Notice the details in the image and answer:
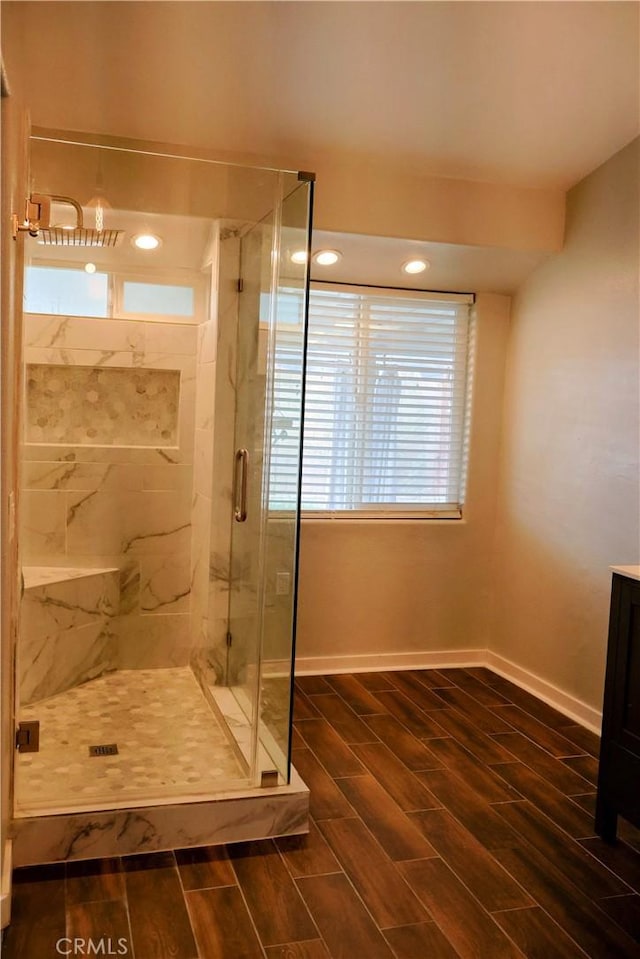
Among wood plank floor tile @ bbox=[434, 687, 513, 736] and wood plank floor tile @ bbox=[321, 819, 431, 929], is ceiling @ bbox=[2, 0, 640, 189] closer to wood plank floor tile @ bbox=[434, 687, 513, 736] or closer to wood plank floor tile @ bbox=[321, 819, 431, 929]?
wood plank floor tile @ bbox=[434, 687, 513, 736]

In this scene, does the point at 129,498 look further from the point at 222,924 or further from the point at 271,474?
the point at 222,924

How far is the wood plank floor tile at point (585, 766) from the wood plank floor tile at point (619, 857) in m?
0.44

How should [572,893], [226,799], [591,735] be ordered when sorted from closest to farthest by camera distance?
[572,893] < [226,799] < [591,735]

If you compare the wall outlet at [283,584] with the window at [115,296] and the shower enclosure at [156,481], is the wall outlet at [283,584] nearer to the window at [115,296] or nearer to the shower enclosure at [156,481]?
the shower enclosure at [156,481]

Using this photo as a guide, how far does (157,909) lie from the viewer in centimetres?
218

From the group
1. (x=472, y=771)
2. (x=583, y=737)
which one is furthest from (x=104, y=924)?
(x=583, y=737)

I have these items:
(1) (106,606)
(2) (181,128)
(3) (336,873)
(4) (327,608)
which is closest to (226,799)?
(3) (336,873)

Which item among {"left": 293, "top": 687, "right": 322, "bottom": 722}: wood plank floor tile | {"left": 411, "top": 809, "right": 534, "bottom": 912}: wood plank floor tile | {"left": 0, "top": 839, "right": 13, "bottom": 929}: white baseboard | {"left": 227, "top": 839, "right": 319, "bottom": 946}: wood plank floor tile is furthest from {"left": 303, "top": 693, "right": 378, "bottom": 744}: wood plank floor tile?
{"left": 0, "top": 839, "right": 13, "bottom": 929}: white baseboard

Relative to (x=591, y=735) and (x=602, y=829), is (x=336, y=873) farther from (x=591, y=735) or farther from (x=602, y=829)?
(x=591, y=735)

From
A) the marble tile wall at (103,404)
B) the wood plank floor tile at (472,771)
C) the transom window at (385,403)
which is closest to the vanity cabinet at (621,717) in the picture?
the wood plank floor tile at (472,771)

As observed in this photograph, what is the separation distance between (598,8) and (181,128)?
161cm

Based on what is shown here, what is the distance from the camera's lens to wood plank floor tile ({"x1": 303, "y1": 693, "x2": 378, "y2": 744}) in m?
3.43

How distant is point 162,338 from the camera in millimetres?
3941

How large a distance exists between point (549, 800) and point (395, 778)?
0.57 metres
